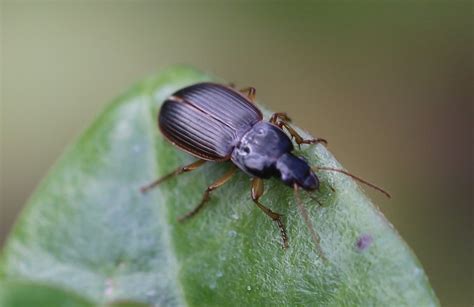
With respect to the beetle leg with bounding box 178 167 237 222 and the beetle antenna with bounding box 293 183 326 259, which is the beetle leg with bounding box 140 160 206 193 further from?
the beetle antenna with bounding box 293 183 326 259

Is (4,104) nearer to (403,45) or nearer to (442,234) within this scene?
(403,45)

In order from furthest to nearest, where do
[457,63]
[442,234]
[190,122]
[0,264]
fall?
1. [457,63]
2. [442,234]
3. [190,122]
4. [0,264]

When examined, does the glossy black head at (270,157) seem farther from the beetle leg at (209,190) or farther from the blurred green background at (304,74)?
the blurred green background at (304,74)

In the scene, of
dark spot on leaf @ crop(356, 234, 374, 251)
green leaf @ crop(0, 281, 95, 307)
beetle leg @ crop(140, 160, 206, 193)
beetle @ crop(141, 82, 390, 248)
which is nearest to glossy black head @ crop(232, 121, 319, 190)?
beetle @ crop(141, 82, 390, 248)

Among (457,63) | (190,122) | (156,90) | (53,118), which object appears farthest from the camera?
(53,118)

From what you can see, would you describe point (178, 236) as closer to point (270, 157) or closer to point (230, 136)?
point (270, 157)

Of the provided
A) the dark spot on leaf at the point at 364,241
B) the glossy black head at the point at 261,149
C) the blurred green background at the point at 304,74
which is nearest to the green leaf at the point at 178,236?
the dark spot on leaf at the point at 364,241

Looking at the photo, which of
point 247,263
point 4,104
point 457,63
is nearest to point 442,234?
point 457,63

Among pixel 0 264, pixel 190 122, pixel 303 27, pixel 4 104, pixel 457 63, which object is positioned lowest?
pixel 4 104

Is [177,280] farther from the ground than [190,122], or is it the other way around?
[190,122]
